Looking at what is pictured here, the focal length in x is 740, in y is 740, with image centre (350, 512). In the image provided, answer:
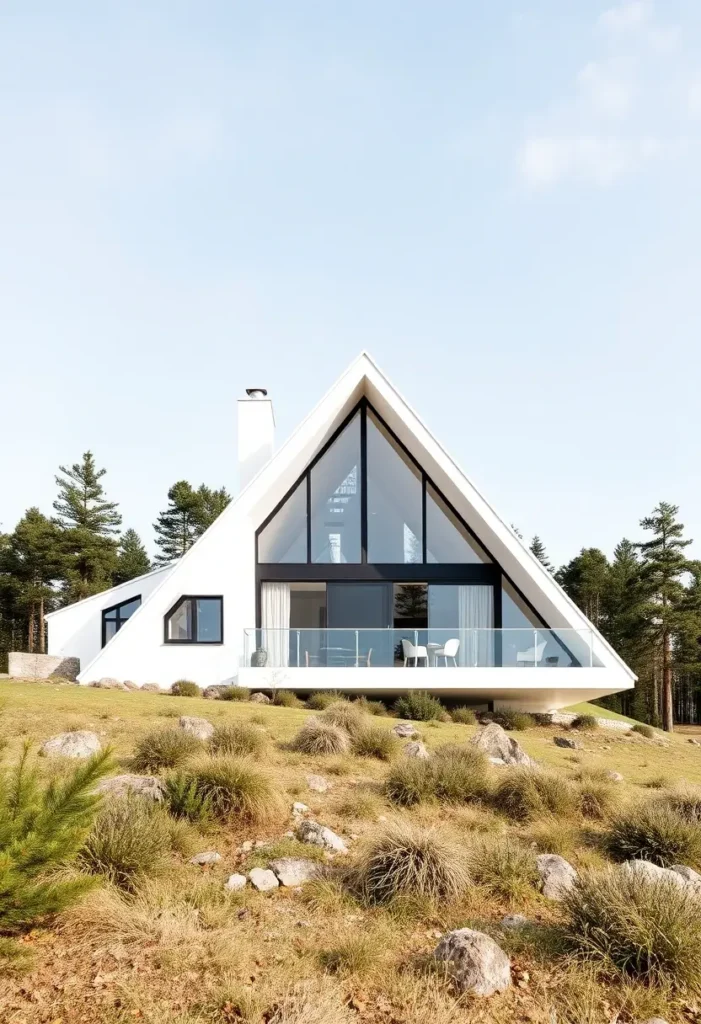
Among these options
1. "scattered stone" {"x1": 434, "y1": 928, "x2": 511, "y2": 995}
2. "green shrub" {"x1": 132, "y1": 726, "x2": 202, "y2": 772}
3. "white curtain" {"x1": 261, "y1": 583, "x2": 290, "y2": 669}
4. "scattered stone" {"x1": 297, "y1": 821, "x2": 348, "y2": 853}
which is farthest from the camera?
"white curtain" {"x1": 261, "y1": 583, "x2": 290, "y2": 669}

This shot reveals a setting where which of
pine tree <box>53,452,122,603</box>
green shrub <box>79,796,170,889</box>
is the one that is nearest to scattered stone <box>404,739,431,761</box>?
green shrub <box>79,796,170,889</box>

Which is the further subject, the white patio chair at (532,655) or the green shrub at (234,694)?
the white patio chair at (532,655)

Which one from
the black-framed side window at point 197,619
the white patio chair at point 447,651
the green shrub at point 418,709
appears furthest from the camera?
the black-framed side window at point 197,619

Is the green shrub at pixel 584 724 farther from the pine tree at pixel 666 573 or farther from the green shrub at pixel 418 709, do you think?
the pine tree at pixel 666 573

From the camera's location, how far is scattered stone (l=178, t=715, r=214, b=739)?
866 centimetres

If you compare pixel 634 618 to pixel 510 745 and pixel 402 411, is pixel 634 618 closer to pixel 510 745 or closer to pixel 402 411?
pixel 402 411

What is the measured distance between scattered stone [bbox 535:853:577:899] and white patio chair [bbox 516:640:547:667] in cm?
1001

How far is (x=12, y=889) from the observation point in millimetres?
3555

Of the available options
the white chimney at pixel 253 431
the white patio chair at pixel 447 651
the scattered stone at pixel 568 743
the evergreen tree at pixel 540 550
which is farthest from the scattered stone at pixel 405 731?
the evergreen tree at pixel 540 550

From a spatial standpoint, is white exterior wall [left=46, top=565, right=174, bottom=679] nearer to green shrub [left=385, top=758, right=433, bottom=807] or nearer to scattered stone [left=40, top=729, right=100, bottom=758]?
scattered stone [left=40, top=729, right=100, bottom=758]

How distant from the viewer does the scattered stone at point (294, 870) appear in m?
5.26

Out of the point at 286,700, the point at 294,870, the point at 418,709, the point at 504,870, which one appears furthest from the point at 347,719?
the point at 286,700

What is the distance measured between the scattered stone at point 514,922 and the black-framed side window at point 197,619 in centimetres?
1239

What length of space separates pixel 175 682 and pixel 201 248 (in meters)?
8.65
